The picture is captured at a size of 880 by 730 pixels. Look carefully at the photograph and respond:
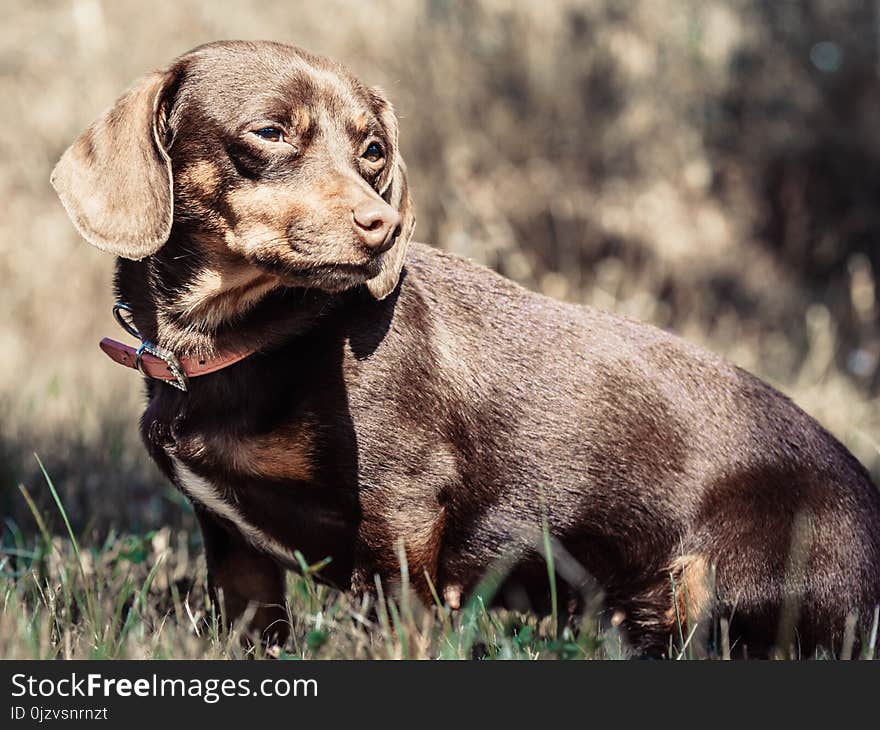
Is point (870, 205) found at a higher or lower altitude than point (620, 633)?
higher

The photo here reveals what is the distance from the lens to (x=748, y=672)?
8.40 ft

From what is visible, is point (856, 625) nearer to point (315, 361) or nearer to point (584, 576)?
point (584, 576)

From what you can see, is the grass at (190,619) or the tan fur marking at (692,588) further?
the tan fur marking at (692,588)

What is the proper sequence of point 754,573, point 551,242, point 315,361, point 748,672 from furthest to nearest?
point 551,242, point 754,573, point 315,361, point 748,672

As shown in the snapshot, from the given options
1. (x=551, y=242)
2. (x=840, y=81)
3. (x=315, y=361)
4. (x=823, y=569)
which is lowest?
(x=823, y=569)

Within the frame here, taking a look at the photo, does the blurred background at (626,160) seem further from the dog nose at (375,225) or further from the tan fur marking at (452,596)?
the dog nose at (375,225)

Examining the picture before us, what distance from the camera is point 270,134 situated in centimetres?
274

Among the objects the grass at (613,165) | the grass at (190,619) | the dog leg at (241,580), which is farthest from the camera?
the grass at (613,165)

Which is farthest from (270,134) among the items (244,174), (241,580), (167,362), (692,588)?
(692,588)

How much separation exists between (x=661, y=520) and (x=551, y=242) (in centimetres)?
414

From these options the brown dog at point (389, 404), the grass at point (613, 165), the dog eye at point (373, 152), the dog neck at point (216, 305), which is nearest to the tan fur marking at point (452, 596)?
the brown dog at point (389, 404)

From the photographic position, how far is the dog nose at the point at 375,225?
2498 mm

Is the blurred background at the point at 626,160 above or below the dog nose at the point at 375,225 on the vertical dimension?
above

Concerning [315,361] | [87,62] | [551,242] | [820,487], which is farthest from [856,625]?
[87,62]
